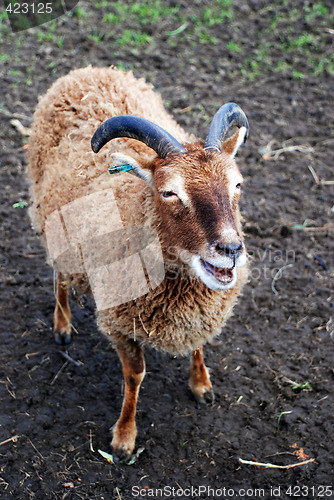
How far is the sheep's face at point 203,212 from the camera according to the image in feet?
8.96

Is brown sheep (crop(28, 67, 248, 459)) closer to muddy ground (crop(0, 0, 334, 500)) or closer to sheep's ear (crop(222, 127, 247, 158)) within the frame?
sheep's ear (crop(222, 127, 247, 158))

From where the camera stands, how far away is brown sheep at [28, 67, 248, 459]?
287 centimetres

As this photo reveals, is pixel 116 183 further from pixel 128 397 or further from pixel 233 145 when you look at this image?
pixel 128 397

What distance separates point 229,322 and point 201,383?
0.83m

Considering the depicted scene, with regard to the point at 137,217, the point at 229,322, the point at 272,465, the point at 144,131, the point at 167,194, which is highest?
the point at 144,131

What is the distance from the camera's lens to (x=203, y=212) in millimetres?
2779

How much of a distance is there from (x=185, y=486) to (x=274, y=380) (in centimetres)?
126

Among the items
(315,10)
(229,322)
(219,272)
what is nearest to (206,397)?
(229,322)

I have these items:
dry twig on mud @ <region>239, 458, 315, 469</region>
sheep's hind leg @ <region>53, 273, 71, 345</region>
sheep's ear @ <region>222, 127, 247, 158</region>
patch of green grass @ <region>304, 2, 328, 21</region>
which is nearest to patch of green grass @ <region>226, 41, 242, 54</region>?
patch of green grass @ <region>304, 2, 328, 21</region>

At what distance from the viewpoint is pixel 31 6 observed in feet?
26.8

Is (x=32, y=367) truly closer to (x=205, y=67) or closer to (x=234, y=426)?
(x=234, y=426)

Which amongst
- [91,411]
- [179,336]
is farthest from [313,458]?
[91,411]

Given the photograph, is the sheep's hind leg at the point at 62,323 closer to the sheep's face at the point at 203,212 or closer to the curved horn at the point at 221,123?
the sheep's face at the point at 203,212

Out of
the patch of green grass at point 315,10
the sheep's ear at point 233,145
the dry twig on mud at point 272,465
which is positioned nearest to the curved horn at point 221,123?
the sheep's ear at point 233,145
